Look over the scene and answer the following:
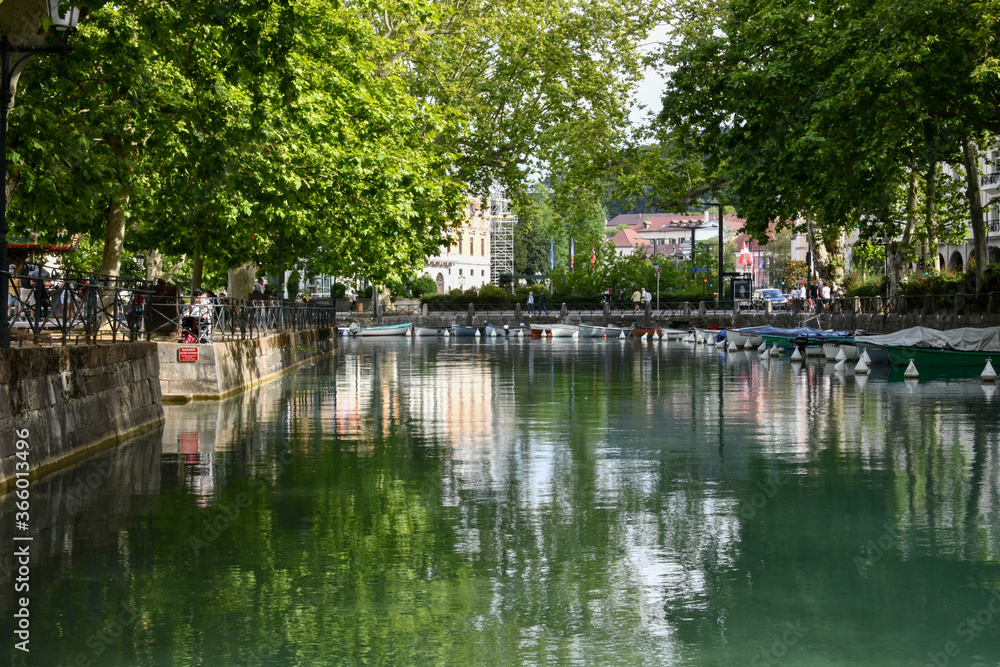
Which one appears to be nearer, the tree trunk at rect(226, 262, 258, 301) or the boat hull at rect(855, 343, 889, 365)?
the boat hull at rect(855, 343, 889, 365)

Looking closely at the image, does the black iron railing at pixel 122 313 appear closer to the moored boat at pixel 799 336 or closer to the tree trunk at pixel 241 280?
the tree trunk at pixel 241 280

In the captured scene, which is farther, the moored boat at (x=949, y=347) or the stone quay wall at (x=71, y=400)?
the moored boat at (x=949, y=347)

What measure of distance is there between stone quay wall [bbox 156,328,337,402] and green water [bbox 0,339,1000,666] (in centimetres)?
375

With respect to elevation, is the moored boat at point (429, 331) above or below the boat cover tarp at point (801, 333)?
below

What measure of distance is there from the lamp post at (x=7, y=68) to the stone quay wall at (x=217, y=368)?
28.0 ft

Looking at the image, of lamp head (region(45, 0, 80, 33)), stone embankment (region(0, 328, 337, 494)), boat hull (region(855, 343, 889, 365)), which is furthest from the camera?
boat hull (region(855, 343, 889, 365))

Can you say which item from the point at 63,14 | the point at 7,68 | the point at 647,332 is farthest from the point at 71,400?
the point at 647,332

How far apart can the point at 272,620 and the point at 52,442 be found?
276 inches

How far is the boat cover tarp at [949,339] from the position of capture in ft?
97.2

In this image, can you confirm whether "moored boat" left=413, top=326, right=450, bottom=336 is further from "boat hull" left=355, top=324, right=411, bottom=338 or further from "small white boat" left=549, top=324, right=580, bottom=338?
"small white boat" left=549, top=324, right=580, bottom=338

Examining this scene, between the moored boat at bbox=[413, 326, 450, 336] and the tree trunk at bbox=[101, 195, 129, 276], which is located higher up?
the tree trunk at bbox=[101, 195, 129, 276]

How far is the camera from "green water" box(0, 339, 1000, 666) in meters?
6.64

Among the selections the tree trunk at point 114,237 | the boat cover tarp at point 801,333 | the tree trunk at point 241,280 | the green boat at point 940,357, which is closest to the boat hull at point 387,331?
the tree trunk at point 241,280
